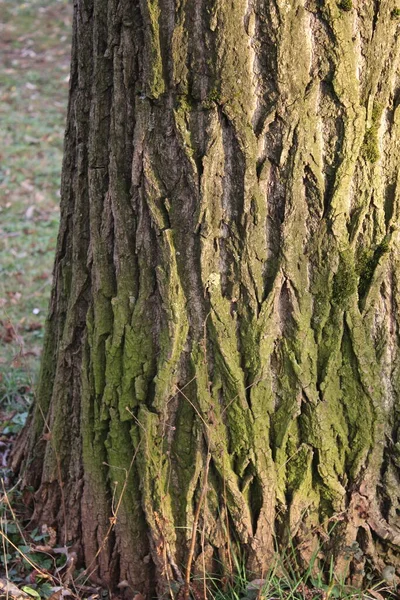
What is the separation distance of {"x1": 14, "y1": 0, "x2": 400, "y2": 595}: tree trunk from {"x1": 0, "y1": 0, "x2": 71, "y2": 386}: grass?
123 centimetres

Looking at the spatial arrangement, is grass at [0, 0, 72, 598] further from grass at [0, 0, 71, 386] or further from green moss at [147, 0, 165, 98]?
green moss at [147, 0, 165, 98]

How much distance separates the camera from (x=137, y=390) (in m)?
2.39

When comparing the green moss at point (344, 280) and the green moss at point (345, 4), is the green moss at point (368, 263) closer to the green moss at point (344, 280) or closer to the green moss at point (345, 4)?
the green moss at point (344, 280)

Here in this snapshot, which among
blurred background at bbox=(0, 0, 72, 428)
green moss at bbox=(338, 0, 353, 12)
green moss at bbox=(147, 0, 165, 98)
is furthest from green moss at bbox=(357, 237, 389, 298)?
blurred background at bbox=(0, 0, 72, 428)

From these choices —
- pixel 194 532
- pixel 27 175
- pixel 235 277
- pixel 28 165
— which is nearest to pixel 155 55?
pixel 235 277

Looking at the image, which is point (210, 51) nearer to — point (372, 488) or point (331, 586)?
point (372, 488)

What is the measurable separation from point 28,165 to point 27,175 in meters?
0.32

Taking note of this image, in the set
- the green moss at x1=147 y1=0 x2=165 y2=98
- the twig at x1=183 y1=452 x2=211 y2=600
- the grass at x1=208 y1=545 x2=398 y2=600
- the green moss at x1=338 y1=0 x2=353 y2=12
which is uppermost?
the green moss at x1=338 y1=0 x2=353 y2=12

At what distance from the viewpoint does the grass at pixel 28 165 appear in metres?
4.88

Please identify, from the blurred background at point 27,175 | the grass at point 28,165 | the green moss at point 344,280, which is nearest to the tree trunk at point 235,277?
the green moss at point 344,280

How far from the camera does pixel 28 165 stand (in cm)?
816

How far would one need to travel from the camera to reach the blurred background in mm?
4480

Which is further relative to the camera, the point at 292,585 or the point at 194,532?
the point at 292,585

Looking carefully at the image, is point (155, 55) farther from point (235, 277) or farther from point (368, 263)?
point (368, 263)
